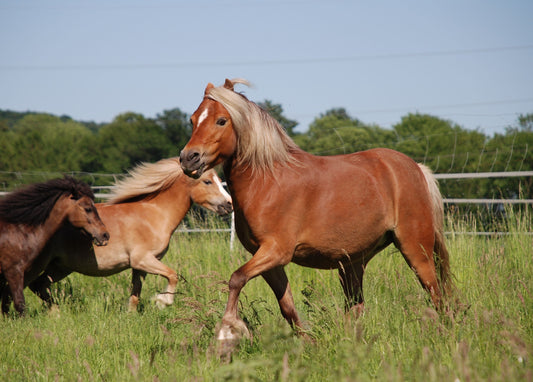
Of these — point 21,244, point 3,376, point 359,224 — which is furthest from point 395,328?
point 21,244

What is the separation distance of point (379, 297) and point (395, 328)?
162cm

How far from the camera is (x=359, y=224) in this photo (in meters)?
4.46

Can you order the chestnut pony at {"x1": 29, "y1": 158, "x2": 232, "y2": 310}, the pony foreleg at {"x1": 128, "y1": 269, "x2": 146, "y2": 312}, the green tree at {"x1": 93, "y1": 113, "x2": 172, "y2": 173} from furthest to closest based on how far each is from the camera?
the green tree at {"x1": 93, "y1": 113, "x2": 172, "y2": 173}, the chestnut pony at {"x1": 29, "y1": 158, "x2": 232, "y2": 310}, the pony foreleg at {"x1": 128, "y1": 269, "x2": 146, "y2": 312}

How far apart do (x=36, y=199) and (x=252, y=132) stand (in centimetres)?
369

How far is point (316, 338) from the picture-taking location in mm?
3859

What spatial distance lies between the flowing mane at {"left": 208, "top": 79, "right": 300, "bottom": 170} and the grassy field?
1.13 meters

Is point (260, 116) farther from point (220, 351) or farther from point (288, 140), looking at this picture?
point (220, 351)

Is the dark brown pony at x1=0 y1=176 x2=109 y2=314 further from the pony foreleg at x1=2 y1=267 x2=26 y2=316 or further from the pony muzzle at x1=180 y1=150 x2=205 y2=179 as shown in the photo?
the pony muzzle at x1=180 y1=150 x2=205 y2=179

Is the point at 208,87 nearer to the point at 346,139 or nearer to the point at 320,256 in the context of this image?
the point at 320,256

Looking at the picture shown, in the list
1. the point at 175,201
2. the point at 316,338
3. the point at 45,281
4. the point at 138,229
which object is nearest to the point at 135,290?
the point at 138,229

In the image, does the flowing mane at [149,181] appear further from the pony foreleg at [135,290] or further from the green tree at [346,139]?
the green tree at [346,139]

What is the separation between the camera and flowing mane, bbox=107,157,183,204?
305 inches

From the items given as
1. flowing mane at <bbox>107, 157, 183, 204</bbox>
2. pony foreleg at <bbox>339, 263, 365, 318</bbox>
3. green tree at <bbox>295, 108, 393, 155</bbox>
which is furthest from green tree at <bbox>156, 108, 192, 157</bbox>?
pony foreleg at <bbox>339, 263, 365, 318</bbox>

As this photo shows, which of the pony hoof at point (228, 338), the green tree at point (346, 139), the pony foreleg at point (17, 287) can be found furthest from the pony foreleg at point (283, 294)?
the green tree at point (346, 139)
